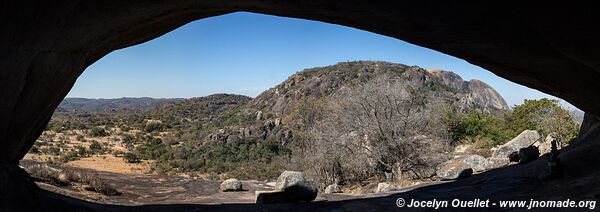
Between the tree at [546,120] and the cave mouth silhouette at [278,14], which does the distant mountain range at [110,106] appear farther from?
the cave mouth silhouette at [278,14]

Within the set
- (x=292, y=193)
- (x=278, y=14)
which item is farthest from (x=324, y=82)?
(x=278, y=14)

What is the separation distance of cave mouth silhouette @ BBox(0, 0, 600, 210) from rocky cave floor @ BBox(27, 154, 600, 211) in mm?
117

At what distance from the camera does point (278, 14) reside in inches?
Answer: 227

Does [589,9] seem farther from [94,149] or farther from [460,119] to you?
[94,149]

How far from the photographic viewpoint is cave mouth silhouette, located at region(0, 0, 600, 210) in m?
4.26

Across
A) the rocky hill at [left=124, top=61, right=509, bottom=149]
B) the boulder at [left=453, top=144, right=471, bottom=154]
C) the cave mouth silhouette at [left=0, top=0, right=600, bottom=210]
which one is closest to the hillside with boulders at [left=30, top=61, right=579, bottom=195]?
the boulder at [left=453, top=144, right=471, bottom=154]

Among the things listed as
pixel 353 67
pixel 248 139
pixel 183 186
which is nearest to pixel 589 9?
pixel 183 186

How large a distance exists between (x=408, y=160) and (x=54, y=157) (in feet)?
88.5

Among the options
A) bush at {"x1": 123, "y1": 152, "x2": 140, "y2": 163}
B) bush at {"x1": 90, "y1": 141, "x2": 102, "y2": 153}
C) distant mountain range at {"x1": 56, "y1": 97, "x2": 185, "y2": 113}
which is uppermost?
distant mountain range at {"x1": 56, "y1": 97, "x2": 185, "y2": 113}

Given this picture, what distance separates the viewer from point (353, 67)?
7406 cm

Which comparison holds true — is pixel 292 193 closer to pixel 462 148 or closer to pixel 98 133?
pixel 462 148

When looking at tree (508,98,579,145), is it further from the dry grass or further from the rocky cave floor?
the dry grass

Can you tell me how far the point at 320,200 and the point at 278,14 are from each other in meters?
5.46

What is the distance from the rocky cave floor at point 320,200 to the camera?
21.3ft
